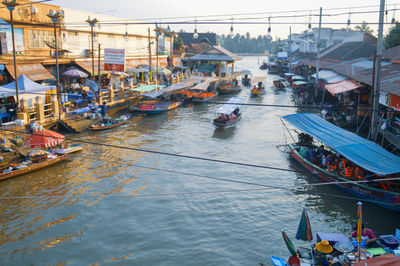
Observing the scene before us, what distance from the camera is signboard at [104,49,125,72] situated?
30688mm

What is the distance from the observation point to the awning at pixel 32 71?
2761cm

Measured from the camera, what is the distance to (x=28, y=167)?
59.7 feet

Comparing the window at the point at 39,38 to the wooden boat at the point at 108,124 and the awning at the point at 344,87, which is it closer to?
the wooden boat at the point at 108,124

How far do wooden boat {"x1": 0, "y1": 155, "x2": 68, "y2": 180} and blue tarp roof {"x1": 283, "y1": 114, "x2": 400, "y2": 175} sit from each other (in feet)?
44.5

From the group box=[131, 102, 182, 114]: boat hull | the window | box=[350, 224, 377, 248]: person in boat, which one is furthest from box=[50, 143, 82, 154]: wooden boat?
box=[350, 224, 377, 248]: person in boat

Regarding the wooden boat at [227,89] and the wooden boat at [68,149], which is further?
the wooden boat at [227,89]

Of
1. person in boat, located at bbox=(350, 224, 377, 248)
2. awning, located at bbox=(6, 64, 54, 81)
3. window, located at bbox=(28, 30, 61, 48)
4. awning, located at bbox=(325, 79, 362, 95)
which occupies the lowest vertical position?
person in boat, located at bbox=(350, 224, 377, 248)

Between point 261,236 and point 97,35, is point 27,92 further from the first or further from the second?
point 97,35

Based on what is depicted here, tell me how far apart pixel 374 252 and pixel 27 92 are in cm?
2212

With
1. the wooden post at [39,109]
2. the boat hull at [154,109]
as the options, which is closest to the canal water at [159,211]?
the wooden post at [39,109]

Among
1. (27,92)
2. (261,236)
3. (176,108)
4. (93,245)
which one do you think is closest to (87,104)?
(27,92)

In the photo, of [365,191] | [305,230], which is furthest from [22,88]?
[365,191]

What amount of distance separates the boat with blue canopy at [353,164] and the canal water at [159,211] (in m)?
0.73

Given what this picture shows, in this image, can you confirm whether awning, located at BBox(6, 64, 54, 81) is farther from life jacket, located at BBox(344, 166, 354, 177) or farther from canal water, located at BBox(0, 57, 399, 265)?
life jacket, located at BBox(344, 166, 354, 177)
